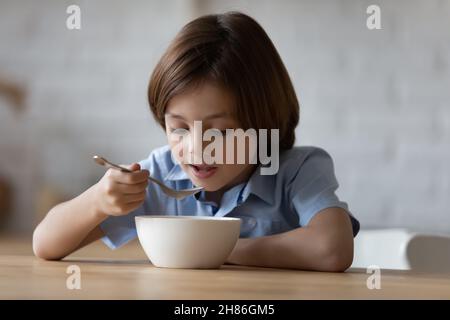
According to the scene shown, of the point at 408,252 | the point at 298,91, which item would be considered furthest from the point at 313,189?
the point at 298,91

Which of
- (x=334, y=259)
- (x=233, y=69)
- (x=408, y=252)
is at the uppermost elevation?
(x=233, y=69)

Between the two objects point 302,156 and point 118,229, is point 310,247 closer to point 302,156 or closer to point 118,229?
point 302,156

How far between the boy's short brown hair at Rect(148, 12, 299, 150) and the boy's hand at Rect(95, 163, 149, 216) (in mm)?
184

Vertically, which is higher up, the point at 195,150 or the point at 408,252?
the point at 195,150

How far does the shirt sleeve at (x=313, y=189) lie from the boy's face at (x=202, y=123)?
0.11 meters

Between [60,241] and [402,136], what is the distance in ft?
6.24

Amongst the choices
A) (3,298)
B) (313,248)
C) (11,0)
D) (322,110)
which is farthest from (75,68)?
(3,298)

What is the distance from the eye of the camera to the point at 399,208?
2.97m

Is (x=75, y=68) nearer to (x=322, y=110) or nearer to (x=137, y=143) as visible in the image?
(x=137, y=143)

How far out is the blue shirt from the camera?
1.37 m

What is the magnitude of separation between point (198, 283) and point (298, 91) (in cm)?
219

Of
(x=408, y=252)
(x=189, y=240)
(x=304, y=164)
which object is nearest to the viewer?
(x=189, y=240)

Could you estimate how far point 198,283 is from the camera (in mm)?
949

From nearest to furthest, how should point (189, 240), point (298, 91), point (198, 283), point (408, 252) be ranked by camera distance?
1. point (198, 283)
2. point (189, 240)
3. point (408, 252)
4. point (298, 91)
